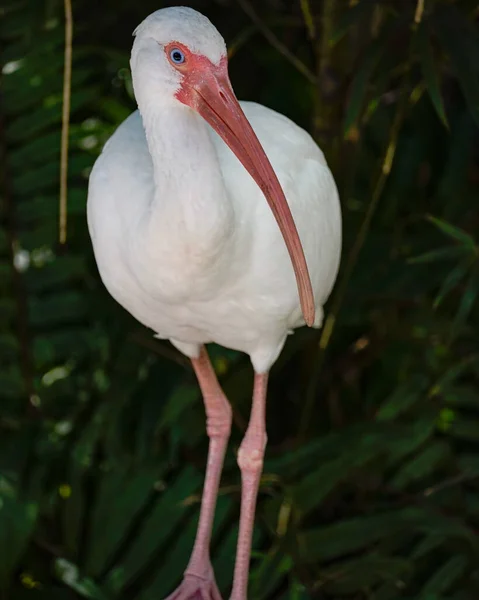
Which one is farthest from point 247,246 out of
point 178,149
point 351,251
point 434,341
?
point 434,341

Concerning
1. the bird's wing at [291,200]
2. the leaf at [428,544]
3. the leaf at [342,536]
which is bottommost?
the leaf at [428,544]

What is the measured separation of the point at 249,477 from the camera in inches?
78.1

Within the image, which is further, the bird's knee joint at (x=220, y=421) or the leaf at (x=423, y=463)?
the leaf at (x=423, y=463)

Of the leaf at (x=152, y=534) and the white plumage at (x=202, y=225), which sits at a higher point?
the white plumage at (x=202, y=225)

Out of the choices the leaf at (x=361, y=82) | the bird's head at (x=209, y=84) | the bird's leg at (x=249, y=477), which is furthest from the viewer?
the leaf at (x=361, y=82)

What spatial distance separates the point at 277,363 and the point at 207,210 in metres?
0.98

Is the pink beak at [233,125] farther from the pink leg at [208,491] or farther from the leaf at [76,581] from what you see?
the leaf at [76,581]

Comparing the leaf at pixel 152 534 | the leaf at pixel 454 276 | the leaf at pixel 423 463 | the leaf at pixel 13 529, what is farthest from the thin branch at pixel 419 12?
the leaf at pixel 13 529

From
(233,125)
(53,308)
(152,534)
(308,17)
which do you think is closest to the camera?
(233,125)

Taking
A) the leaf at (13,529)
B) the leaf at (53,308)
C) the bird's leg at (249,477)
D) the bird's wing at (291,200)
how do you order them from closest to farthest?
1. the bird's wing at (291,200)
2. the bird's leg at (249,477)
3. the leaf at (13,529)
4. the leaf at (53,308)

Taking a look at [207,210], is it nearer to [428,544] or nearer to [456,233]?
[456,233]

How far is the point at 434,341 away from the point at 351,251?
0.41m

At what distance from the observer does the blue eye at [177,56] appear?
1.46 metres

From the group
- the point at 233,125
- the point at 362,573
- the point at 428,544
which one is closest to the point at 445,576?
the point at 428,544
